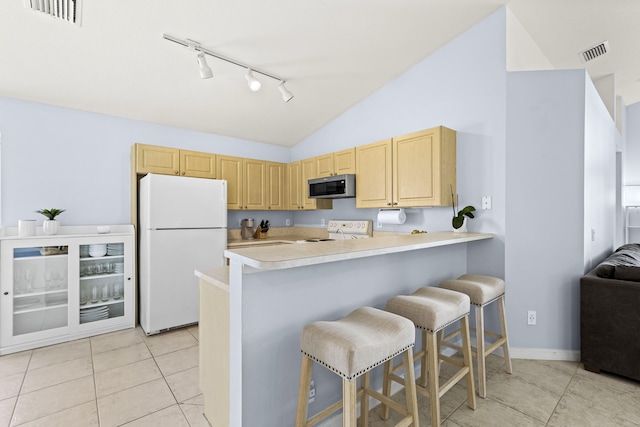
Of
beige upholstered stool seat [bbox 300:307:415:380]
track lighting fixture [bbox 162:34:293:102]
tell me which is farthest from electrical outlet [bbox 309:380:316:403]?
track lighting fixture [bbox 162:34:293:102]

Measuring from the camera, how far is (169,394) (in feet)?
6.82

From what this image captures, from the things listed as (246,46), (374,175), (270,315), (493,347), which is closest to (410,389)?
(270,315)

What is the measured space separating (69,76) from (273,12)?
6.70 ft

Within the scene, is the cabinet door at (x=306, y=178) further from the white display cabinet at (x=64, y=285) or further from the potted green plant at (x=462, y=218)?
the white display cabinet at (x=64, y=285)

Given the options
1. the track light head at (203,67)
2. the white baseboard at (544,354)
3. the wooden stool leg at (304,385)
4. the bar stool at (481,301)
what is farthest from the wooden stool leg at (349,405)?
the track light head at (203,67)

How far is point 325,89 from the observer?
3578mm

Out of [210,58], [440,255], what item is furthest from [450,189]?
[210,58]

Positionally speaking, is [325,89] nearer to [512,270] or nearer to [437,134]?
[437,134]

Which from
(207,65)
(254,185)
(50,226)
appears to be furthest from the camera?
(254,185)

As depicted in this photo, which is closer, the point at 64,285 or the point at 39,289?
the point at 39,289

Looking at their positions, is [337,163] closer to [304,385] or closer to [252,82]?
[252,82]

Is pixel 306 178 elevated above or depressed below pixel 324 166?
below

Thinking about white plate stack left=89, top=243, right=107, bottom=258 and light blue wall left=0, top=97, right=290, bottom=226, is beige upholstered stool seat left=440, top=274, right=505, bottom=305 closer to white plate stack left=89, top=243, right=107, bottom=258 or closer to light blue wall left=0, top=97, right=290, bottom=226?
white plate stack left=89, top=243, right=107, bottom=258

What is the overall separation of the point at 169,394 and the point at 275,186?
310 centimetres
